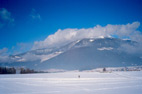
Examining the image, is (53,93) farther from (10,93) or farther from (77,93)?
(10,93)

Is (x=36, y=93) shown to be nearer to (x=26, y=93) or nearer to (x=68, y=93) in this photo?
(x=26, y=93)

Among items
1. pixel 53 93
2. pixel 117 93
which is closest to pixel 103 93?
pixel 117 93

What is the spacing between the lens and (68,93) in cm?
1489

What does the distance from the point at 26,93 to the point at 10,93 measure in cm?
140

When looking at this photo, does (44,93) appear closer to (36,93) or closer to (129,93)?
(36,93)

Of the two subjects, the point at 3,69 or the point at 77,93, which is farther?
the point at 3,69

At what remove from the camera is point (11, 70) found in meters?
69.9

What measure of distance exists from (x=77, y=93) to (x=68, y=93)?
31.5 inches

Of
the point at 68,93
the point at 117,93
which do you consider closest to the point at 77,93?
the point at 68,93

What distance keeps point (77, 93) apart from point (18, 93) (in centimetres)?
526

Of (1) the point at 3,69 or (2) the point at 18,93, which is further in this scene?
(1) the point at 3,69

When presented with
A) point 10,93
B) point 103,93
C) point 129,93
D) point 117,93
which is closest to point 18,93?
point 10,93

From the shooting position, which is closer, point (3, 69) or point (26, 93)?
point (26, 93)

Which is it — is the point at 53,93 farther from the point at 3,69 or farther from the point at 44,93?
the point at 3,69
